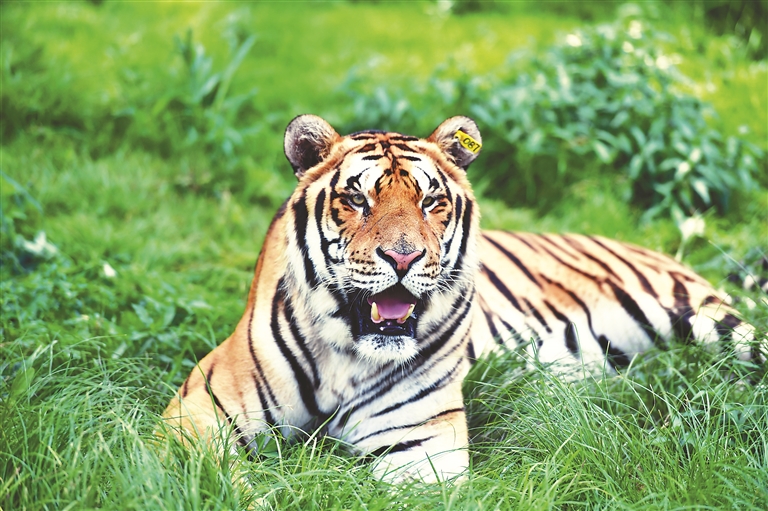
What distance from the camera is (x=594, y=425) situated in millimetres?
2438

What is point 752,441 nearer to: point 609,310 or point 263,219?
point 609,310

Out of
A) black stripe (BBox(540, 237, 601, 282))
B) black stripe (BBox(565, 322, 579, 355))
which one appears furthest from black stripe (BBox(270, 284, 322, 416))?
black stripe (BBox(540, 237, 601, 282))

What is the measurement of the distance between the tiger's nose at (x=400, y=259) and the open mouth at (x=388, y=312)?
3.8 inches

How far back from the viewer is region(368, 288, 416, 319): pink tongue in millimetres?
2441

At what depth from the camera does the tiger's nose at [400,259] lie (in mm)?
2318

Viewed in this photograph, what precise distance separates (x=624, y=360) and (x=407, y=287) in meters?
1.64

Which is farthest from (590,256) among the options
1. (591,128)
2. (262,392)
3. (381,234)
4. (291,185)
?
(291,185)

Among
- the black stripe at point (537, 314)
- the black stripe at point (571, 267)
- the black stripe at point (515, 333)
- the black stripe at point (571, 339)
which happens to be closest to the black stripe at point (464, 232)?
the black stripe at point (515, 333)

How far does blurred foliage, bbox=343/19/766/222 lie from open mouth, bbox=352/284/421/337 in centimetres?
318

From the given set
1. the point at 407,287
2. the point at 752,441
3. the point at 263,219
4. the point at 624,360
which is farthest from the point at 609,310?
the point at 263,219

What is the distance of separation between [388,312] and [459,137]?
0.68m

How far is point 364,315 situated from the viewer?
2.49m

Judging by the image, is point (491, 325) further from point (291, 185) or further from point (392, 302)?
point (291, 185)

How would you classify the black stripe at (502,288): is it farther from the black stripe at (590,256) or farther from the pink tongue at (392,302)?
the pink tongue at (392,302)
